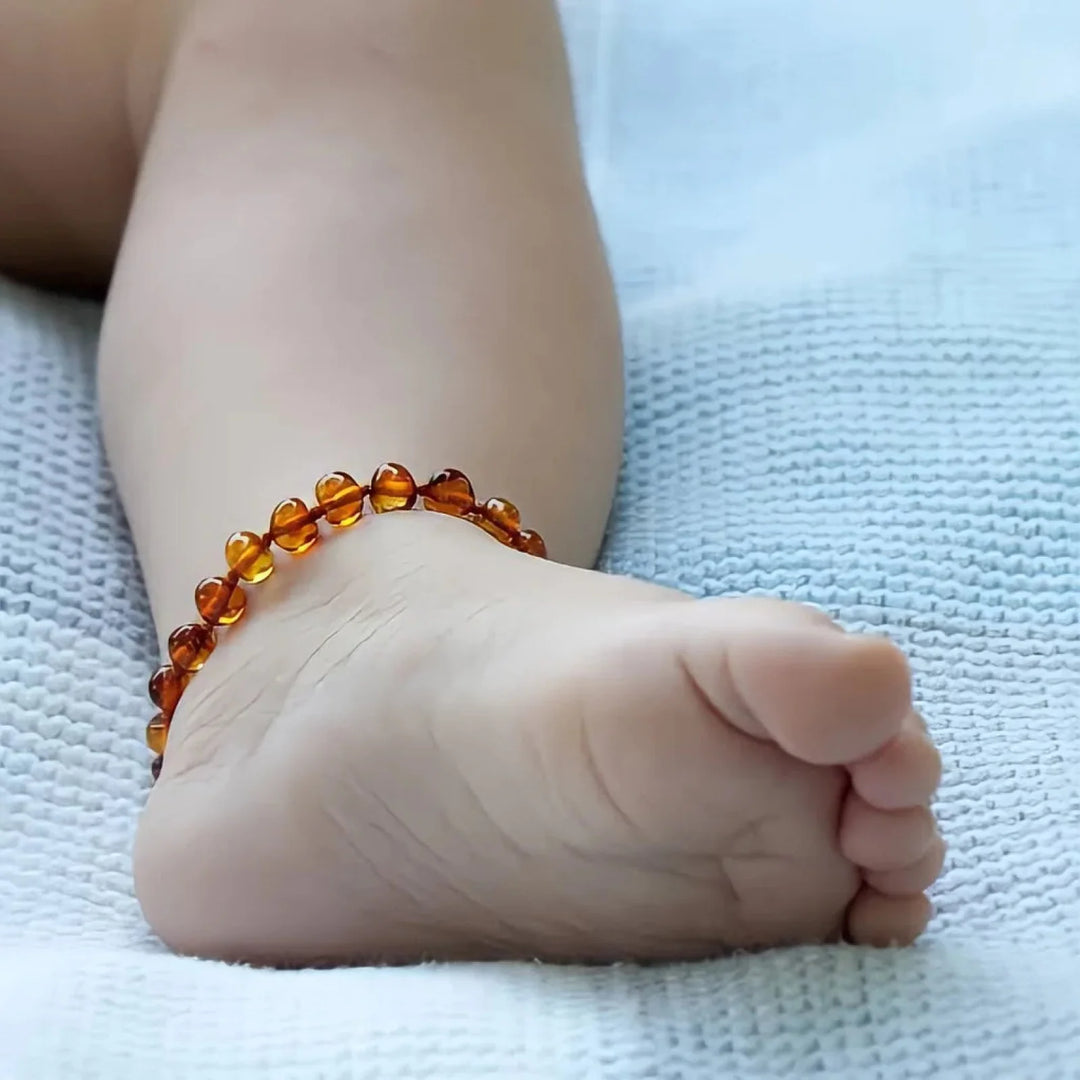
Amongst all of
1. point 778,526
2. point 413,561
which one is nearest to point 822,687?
point 413,561

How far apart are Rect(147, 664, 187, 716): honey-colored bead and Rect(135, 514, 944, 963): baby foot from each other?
13 mm

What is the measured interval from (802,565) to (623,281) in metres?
0.27

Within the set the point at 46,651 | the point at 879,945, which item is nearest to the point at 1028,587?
the point at 879,945

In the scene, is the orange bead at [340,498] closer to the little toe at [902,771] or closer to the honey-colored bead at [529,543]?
the honey-colored bead at [529,543]

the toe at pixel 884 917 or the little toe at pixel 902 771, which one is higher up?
the little toe at pixel 902 771

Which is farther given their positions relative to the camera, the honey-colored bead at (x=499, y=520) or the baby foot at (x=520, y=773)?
the honey-colored bead at (x=499, y=520)

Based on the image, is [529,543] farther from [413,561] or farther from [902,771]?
[902,771]

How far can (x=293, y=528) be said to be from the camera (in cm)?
54

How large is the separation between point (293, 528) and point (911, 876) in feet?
0.76

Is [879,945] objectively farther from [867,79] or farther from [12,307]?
[867,79]

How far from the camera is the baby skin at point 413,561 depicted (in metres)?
0.42

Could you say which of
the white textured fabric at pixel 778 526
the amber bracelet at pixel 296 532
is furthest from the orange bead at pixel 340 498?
the white textured fabric at pixel 778 526

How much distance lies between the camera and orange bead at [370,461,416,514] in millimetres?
542

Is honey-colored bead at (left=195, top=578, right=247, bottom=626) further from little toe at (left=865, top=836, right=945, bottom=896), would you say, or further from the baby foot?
little toe at (left=865, top=836, right=945, bottom=896)
